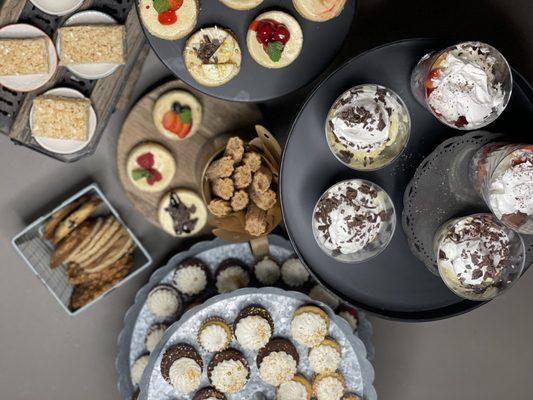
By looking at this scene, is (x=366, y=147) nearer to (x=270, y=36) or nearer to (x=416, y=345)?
(x=270, y=36)

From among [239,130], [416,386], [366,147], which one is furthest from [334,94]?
[416,386]

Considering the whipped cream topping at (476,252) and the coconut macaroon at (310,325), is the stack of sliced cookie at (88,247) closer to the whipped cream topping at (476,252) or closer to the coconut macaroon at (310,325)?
the coconut macaroon at (310,325)

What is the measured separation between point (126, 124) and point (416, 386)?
1.92m

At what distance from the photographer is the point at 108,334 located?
2797 millimetres

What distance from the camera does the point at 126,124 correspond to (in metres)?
2.54

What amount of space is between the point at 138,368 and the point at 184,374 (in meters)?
0.40

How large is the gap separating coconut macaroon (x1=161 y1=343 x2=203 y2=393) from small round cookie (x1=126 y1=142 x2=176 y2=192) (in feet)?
2.40

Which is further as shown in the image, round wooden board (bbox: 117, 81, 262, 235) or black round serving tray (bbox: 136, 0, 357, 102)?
round wooden board (bbox: 117, 81, 262, 235)

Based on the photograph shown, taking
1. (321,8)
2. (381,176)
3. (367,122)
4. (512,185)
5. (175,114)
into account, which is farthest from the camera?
(175,114)

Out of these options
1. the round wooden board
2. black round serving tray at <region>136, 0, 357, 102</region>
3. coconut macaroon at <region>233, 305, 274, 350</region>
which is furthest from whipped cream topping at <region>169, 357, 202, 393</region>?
black round serving tray at <region>136, 0, 357, 102</region>

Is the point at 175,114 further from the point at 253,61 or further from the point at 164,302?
the point at 164,302

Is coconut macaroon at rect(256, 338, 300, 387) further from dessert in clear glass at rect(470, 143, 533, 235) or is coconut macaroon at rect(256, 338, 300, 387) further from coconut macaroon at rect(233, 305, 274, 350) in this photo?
dessert in clear glass at rect(470, 143, 533, 235)

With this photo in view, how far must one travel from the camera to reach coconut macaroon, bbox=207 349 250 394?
225cm

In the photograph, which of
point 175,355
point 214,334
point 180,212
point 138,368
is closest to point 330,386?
point 214,334
